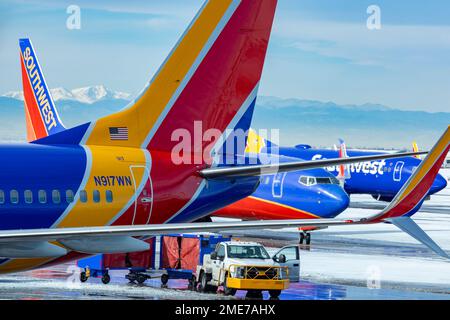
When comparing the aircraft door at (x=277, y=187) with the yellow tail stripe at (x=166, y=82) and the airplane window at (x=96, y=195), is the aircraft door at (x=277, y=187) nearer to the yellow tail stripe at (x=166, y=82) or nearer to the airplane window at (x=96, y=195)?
the yellow tail stripe at (x=166, y=82)

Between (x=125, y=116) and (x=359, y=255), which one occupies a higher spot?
(x=125, y=116)

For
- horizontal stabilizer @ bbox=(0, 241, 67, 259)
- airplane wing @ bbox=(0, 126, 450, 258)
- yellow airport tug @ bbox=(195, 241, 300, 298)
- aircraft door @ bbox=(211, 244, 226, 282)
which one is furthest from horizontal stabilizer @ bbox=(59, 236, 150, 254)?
aircraft door @ bbox=(211, 244, 226, 282)

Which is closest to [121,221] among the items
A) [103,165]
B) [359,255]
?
[103,165]

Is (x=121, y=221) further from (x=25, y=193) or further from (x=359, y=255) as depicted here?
(x=359, y=255)

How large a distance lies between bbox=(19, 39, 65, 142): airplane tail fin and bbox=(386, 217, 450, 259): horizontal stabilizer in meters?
22.6

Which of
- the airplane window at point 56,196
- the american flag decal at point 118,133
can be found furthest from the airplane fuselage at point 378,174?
the airplane window at point 56,196

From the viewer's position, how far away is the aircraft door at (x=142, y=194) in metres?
22.6

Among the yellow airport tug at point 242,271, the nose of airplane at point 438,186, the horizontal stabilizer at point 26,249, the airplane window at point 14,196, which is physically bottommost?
the yellow airport tug at point 242,271

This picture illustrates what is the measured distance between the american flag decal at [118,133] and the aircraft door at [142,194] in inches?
44.3

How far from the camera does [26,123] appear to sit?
36312 mm

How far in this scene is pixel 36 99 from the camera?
125ft

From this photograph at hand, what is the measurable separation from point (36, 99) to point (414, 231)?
84.7 ft
